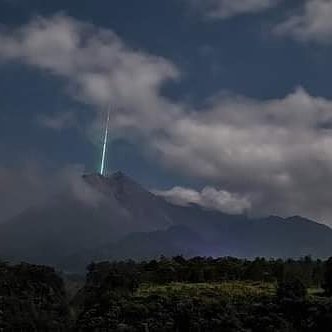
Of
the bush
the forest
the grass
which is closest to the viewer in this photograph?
the forest

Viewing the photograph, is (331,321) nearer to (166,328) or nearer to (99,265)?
(166,328)

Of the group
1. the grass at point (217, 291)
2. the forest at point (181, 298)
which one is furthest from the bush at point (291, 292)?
the grass at point (217, 291)

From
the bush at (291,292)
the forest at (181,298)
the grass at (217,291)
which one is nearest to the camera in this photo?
the forest at (181,298)

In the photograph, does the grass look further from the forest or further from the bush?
the bush

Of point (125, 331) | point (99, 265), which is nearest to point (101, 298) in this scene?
point (125, 331)

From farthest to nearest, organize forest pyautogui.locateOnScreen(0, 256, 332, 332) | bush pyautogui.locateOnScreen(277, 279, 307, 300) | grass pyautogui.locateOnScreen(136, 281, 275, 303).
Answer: grass pyautogui.locateOnScreen(136, 281, 275, 303)
bush pyautogui.locateOnScreen(277, 279, 307, 300)
forest pyautogui.locateOnScreen(0, 256, 332, 332)

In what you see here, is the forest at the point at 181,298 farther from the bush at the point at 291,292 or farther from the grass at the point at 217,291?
the bush at the point at 291,292

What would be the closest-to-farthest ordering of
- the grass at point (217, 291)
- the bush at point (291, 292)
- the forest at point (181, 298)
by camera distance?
1. the forest at point (181, 298)
2. the bush at point (291, 292)
3. the grass at point (217, 291)

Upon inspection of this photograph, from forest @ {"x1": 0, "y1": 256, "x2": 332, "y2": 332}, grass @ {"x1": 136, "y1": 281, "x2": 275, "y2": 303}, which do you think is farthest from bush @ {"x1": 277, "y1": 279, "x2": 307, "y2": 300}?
grass @ {"x1": 136, "y1": 281, "x2": 275, "y2": 303}
